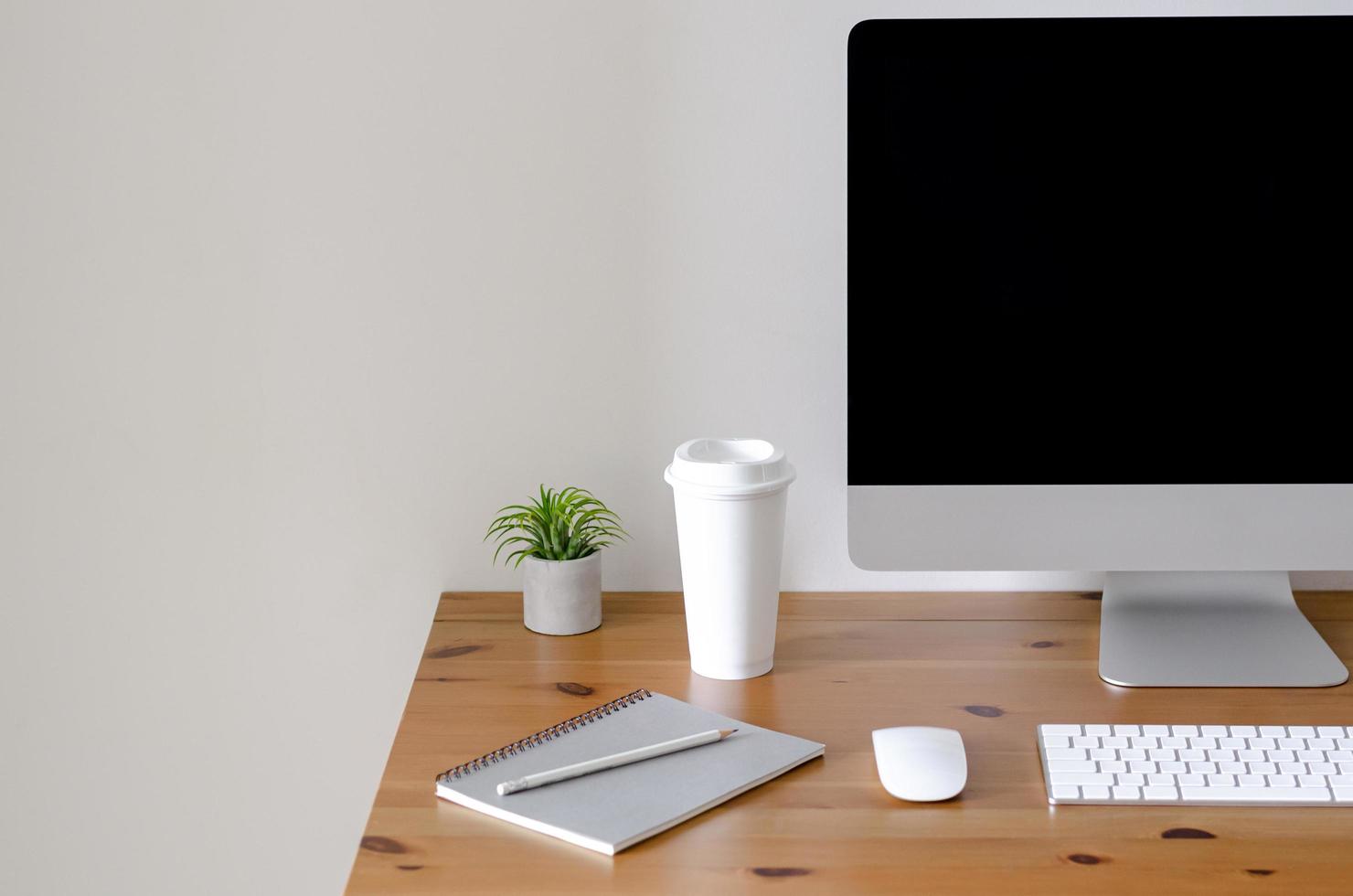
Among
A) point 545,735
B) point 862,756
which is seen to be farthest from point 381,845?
point 862,756

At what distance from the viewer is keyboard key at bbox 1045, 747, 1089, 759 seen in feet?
2.82

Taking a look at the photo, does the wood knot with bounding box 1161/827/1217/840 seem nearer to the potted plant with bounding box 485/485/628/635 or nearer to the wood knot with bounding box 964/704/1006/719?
the wood knot with bounding box 964/704/1006/719

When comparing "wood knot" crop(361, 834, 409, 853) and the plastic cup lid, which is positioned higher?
the plastic cup lid

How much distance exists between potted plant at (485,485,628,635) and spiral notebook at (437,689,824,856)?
0.20 metres

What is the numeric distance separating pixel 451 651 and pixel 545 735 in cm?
24

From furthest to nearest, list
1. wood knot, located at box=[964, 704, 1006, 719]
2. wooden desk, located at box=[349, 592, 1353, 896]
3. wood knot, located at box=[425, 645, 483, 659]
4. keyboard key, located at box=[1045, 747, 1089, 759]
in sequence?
wood knot, located at box=[425, 645, 483, 659] < wood knot, located at box=[964, 704, 1006, 719] < keyboard key, located at box=[1045, 747, 1089, 759] < wooden desk, located at box=[349, 592, 1353, 896]

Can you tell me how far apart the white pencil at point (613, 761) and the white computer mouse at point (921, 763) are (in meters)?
0.13

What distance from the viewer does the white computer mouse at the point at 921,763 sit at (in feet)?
2.71

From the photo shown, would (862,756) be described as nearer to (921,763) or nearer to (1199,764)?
(921,763)

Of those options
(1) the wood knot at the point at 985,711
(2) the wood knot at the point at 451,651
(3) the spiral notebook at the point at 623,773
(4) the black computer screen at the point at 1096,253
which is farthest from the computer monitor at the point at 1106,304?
(2) the wood knot at the point at 451,651

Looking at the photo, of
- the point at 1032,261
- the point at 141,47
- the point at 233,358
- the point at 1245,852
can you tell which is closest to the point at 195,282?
the point at 233,358

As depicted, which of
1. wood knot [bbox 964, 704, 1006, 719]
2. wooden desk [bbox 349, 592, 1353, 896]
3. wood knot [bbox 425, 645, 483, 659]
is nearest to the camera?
wooden desk [bbox 349, 592, 1353, 896]

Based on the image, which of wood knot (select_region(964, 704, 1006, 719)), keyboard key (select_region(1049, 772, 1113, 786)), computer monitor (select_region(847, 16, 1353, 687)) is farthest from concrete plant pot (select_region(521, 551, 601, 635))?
keyboard key (select_region(1049, 772, 1113, 786))

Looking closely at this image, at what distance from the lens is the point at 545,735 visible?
0.91 metres
